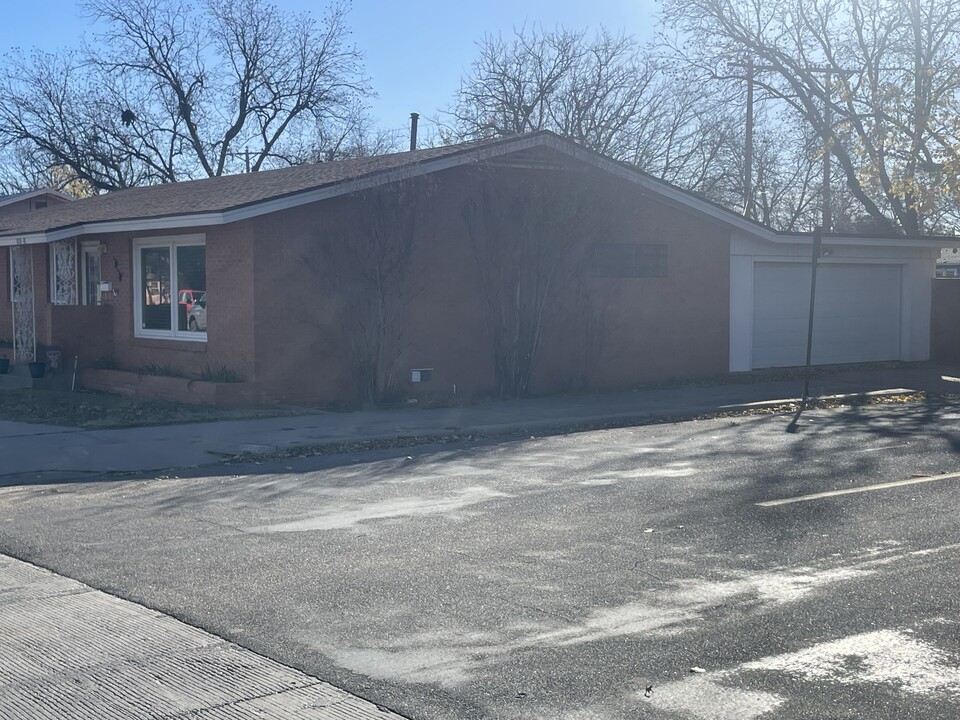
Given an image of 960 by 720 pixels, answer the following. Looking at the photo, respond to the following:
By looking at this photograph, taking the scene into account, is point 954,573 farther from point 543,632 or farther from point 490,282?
point 490,282

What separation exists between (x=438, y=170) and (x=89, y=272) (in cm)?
802

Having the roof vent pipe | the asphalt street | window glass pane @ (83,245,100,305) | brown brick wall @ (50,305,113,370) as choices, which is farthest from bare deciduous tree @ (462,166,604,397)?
the roof vent pipe

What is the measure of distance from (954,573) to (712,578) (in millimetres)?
1547

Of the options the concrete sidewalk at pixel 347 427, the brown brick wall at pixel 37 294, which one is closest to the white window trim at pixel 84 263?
the brown brick wall at pixel 37 294

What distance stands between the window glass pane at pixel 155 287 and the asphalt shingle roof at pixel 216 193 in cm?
79

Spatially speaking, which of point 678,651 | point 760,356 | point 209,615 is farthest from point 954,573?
point 760,356

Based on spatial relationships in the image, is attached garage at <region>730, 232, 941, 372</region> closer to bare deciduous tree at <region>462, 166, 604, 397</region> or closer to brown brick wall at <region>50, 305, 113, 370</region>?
bare deciduous tree at <region>462, 166, 604, 397</region>

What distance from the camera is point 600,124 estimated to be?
1555 inches

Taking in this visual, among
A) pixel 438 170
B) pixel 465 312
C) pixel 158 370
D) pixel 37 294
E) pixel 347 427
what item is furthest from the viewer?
pixel 37 294

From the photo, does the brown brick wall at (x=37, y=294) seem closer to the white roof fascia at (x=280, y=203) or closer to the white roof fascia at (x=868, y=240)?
the white roof fascia at (x=280, y=203)

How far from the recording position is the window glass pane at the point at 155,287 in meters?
19.5

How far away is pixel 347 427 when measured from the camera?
15.0 meters

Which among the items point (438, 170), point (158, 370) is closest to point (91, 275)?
point (158, 370)

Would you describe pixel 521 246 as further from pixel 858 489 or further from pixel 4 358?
pixel 4 358
